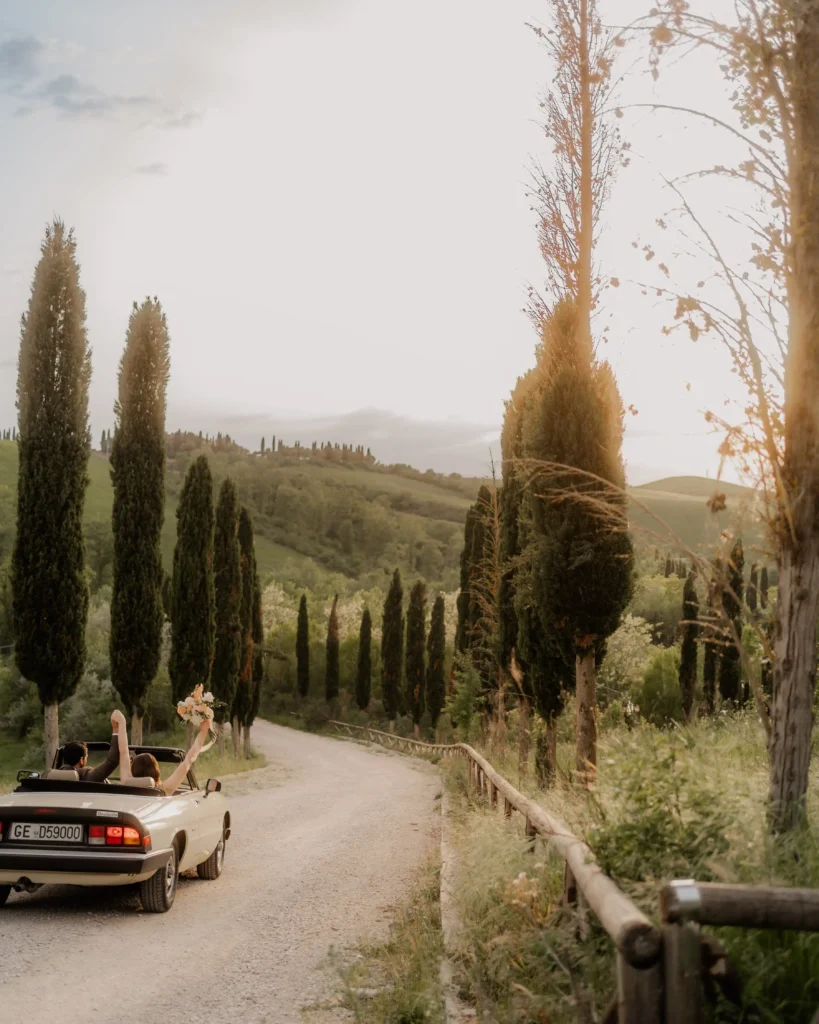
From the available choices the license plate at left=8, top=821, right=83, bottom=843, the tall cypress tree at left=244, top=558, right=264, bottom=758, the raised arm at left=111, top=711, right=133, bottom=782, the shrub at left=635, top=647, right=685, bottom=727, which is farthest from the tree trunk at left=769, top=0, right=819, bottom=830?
the shrub at left=635, top=647, right=685, bottom=727

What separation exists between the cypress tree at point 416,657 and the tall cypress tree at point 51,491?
36263 mm

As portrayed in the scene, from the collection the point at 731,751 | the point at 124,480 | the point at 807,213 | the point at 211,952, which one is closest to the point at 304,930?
the point at 211,952

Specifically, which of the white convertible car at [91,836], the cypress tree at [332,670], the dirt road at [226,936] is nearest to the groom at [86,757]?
the white convertible car at [91,836]

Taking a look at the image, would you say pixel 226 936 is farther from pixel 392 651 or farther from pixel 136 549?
pixel 392 651

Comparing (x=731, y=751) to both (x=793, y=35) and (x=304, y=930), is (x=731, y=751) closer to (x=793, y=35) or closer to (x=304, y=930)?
(x=304, y=930)

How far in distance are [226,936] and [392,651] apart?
55770 mm

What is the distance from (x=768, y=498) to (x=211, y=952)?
4661mm

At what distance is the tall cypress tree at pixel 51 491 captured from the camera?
78.1 ft

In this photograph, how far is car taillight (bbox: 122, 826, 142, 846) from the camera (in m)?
7.81

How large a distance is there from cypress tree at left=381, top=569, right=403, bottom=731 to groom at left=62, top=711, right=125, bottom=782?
52057 millimetres

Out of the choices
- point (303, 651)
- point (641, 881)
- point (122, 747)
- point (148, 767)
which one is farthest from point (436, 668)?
point (641, 881)

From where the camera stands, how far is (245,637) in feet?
133

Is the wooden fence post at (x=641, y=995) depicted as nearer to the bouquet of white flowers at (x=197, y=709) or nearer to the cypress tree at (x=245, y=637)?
the bouquet of white flowers at (x=197, y=709)

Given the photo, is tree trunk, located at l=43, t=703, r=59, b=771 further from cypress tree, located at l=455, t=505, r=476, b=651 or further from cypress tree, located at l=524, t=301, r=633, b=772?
cypress tree, located at l=455, t=505, r=476, b=651
